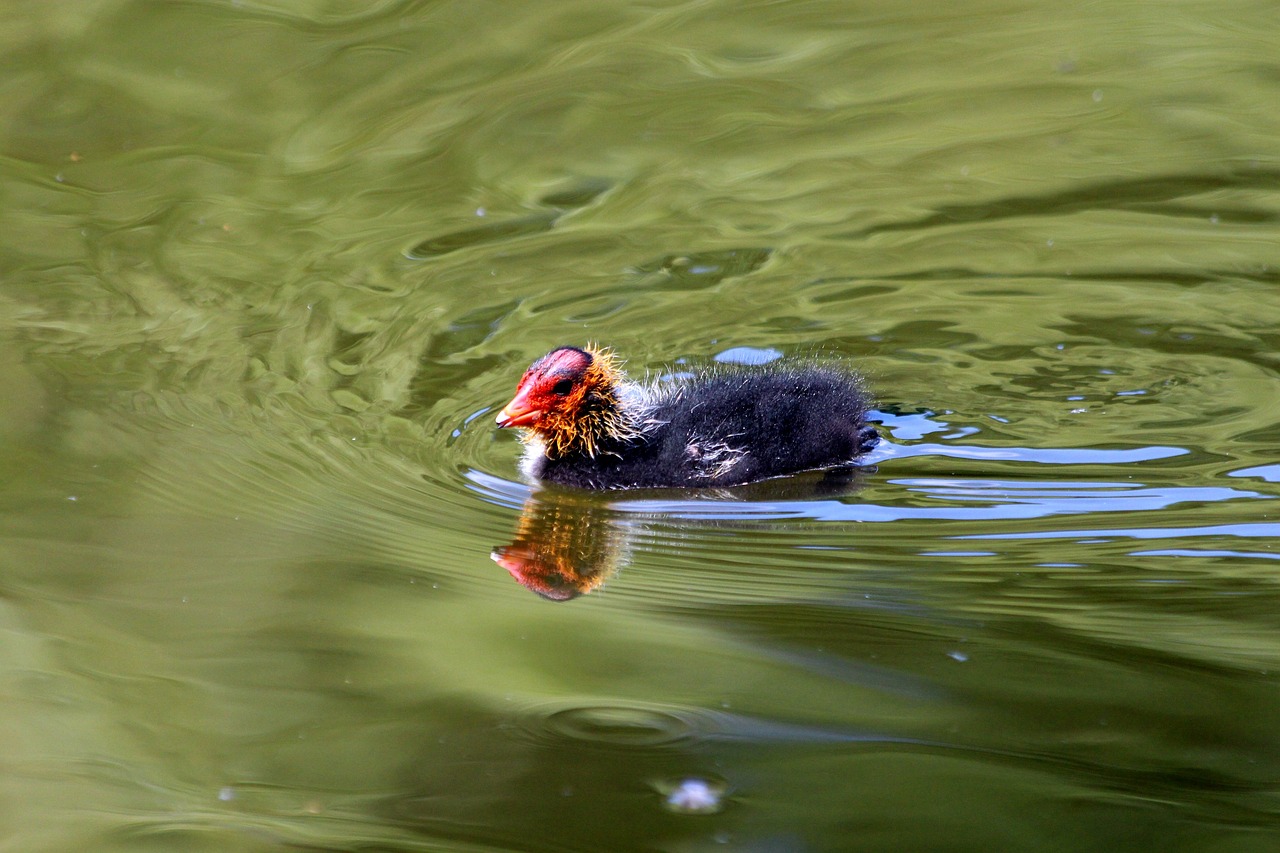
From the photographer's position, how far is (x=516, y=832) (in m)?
2.74

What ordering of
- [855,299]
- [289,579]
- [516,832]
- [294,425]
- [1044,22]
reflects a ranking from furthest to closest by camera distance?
[1044,22] < [855,299] < [294,425] < [289,579] < [516,832]

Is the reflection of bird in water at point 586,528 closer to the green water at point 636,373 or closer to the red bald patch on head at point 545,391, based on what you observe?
the green water at point 636,373

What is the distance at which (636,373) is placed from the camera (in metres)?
6.16

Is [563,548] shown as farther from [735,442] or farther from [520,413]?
[735,442]

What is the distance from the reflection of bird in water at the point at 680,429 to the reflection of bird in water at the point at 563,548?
292 millimetres

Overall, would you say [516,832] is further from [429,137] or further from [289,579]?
[429,137]

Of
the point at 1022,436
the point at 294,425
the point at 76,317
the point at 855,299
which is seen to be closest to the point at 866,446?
the point at 1022,436

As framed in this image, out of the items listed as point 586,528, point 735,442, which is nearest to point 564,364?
point 735,442

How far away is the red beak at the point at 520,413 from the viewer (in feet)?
16.8

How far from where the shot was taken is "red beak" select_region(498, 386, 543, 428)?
5.13 m

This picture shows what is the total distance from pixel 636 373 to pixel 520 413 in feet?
3.68

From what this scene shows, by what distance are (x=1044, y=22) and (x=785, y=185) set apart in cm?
239

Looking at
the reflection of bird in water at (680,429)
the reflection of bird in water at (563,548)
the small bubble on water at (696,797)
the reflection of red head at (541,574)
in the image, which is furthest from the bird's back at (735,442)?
the small bubble on water at (696,797)

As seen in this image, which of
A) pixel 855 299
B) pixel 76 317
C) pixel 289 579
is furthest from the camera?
pixel 855 299
